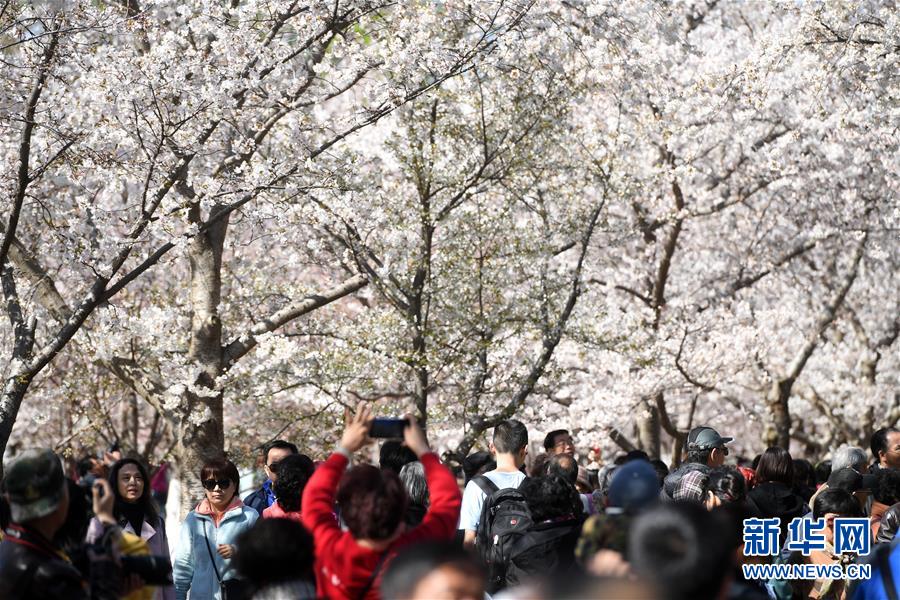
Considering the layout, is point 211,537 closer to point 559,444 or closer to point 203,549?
point 203,549

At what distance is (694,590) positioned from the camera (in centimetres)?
229

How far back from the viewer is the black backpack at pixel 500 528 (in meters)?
5.29

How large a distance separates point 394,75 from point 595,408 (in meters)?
7.90

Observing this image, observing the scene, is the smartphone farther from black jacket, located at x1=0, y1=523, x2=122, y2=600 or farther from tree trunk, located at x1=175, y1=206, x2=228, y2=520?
tree trunk, located at x1=175, y1=206, x2=228, y2=520

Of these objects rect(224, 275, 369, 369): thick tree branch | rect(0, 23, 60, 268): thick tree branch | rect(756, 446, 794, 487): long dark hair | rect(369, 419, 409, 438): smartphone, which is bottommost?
rect(756, 446, 794, 487): long dark hair

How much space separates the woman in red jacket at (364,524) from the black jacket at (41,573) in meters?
0.73

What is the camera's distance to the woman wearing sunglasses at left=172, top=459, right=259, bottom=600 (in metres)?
5.90

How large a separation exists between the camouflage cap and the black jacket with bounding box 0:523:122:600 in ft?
0.22

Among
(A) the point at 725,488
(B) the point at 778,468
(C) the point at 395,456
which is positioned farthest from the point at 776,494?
(C) the point at 395,456

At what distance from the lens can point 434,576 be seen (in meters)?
2.83

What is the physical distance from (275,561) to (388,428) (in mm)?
751

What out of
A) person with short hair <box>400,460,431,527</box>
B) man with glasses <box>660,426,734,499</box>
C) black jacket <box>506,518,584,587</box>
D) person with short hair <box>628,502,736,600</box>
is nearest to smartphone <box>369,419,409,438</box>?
black jacket <box>506,518,584,587</box>

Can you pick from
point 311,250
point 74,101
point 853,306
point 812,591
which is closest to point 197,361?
point 311,250

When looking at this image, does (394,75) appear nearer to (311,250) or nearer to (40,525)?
(311,250)
